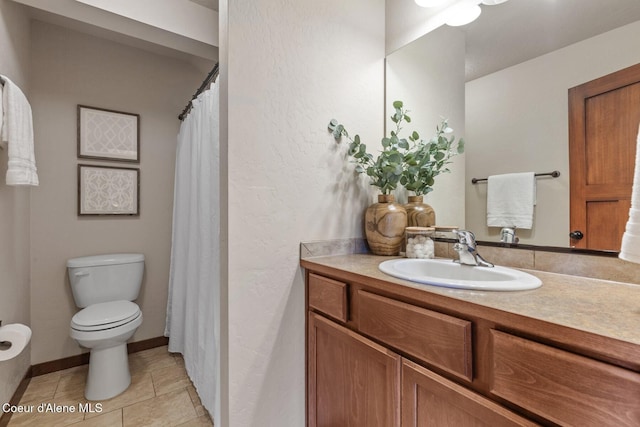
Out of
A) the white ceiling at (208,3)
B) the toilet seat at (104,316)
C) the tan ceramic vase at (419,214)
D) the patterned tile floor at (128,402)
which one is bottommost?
the patterned tile floor at (128,402)

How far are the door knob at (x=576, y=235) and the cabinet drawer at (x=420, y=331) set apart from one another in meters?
0.56

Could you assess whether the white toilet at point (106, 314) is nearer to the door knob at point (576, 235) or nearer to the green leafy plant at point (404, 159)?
the green leafy plant at point (404, 159)

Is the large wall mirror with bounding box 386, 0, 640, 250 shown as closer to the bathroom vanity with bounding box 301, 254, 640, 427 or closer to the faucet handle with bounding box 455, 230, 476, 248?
the faucet handle with bounding box 455, 230, 476, 248

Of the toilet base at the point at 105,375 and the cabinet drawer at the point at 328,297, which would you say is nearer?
the cabinet drawer at the point at 328,297

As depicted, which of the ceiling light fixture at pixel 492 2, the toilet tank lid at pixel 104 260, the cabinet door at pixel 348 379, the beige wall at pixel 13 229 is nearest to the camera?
the cabinet door at pixel 348 379

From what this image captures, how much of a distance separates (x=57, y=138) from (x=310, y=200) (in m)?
2.03

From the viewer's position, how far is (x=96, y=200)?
6.88 feet

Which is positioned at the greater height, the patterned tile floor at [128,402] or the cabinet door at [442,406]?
the cabinet door at [442,406]

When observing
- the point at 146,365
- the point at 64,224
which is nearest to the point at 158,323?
the point at 146,365

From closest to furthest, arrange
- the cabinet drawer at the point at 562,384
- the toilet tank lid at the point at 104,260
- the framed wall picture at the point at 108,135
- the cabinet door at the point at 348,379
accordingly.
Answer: the cabinet drawer at the point at 562,384
the cabinet door at the point at 348,379
the toilet tank lid at the point at 104,260
the framed wall picture at the point at 108,135

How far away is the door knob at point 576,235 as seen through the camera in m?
0.86

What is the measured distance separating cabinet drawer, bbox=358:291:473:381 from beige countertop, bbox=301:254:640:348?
0.06 meters

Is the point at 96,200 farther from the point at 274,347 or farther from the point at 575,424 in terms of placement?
the point at 575,424

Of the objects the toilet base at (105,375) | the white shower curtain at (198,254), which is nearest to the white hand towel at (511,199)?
the white shower curtain at (198,254)
